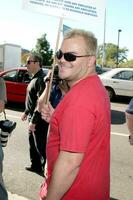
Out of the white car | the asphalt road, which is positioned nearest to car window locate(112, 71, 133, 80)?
the white car

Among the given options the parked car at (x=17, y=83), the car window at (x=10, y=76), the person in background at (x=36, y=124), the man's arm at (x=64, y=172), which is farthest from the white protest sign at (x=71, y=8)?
the car window at (x=10, y=76)

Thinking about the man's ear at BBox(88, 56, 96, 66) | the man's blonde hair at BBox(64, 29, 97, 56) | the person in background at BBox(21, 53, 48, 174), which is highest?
the man's blonde hair at BBox(64, 29, 97, 56)

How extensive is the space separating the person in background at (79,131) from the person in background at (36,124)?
128 inches

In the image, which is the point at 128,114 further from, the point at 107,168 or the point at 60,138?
the point at 60,138

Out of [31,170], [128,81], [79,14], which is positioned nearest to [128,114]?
[79,14]

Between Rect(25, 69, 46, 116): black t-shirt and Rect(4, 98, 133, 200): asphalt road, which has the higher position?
Rect(25, 69, 46, 116): black t-shirt

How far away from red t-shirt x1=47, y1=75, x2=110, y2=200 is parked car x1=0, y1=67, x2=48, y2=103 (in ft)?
32.3

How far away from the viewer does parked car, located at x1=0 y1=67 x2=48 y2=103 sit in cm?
1197

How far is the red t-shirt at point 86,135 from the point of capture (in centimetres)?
197

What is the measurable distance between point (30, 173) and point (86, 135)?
3.92 metres

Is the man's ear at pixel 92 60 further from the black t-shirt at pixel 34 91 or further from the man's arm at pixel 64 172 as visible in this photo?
the black t-shirt at pixel 34 91

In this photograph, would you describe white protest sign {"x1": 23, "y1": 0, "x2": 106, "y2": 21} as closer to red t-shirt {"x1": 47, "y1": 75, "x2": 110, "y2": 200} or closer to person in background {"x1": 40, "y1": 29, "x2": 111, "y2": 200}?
person in background {"x1": 40, "y1": 29, "x2": 111, "y2": 200}

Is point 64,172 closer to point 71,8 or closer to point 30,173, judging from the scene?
point 71,8

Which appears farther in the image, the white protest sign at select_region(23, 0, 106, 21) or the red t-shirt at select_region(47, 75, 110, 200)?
the white protest sign at select_region(23, 0, 106, 21)
